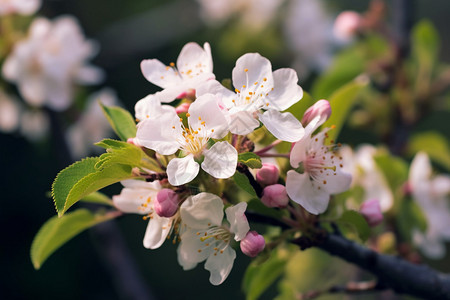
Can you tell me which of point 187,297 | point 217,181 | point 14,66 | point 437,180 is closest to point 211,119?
point 217,181

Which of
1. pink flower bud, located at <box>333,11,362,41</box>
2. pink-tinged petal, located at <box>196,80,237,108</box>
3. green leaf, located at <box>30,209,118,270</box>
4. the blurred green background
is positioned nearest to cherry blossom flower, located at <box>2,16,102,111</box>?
green leaf, located at <box>30,209,118,270</box>

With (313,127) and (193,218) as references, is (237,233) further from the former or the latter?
(313,127)

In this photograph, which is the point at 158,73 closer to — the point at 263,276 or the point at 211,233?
the point at 211,233

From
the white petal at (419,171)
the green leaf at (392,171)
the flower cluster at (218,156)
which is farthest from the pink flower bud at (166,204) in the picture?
the white petal at (419,171)

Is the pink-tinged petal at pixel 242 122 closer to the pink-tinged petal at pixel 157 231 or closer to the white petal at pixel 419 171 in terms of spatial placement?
the pink-tinged petal at pixel 157 231

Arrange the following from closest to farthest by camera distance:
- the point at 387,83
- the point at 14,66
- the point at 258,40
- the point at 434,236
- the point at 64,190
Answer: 1. the point at 64,190
2. the point at 434,236
3. the point at 14,66
4. the point at 387,83
5. the point at 258,40
